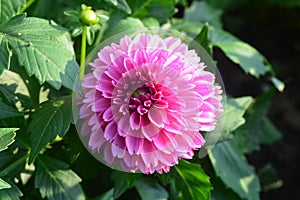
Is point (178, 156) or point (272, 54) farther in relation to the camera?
point (272, 54)

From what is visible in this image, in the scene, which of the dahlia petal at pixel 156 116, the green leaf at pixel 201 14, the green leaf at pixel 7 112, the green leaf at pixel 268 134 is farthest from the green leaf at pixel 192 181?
the green leaf at pixel 268 134

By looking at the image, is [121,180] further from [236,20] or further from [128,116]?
[236,20]

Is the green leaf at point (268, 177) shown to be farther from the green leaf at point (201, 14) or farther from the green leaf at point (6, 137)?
the green leaf at point (6, 137)

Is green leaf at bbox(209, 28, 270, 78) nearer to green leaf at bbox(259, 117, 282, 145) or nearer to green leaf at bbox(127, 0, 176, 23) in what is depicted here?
green leaf at bbox(127, 0, 176, 23)

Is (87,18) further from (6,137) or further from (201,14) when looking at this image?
(201,14)

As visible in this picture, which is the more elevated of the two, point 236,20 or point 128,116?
point 128,116

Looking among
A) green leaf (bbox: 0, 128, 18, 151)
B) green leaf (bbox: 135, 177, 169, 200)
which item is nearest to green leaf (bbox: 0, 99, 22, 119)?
green leaf (bbox: 0, 128, 18, 151)

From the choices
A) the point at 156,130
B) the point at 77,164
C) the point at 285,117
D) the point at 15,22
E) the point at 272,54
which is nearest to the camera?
the point at 156,130

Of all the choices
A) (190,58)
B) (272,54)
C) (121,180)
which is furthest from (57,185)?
(272,54)

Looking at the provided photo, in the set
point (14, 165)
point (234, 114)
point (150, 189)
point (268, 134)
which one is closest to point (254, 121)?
point (268, 134)
